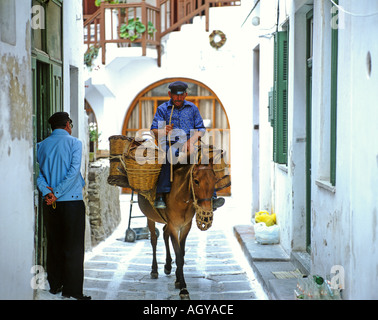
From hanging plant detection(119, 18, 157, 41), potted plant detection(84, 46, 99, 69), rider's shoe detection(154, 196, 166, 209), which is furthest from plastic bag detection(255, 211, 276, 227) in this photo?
potted plant detection(84, 46, 99, 69)

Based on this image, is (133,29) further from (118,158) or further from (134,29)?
(118,158)

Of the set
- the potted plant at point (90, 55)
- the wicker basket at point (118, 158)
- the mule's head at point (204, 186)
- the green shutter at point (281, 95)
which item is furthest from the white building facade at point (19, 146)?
the potted plant at point (90, 55)

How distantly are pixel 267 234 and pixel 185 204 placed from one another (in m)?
2.57

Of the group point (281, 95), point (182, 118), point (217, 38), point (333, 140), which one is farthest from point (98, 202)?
point (217, 38)

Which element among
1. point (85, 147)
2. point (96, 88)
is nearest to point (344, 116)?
point (85, 147)

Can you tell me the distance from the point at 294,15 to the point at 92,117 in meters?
11.9

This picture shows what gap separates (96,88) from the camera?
1806cm

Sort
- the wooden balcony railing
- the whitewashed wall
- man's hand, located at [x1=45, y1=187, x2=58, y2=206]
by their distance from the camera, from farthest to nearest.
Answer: the wooden balcony railing < man's hand, located at [x1=45, y1=187, x2=58, y2=206] < the whitewashed wall

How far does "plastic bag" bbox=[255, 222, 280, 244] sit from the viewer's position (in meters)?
9.45

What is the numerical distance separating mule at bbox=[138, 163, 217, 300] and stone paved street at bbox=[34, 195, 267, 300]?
466 millimetres

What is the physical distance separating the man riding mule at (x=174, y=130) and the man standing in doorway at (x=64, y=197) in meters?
1.15

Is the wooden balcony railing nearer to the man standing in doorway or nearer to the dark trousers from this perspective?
the man standing in doorway

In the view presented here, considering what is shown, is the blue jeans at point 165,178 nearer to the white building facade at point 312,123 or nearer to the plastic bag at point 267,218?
the white building facade at point 312,123

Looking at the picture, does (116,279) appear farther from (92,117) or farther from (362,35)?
(92,117)
